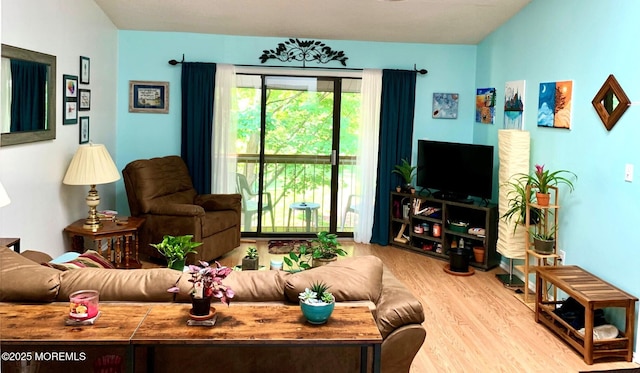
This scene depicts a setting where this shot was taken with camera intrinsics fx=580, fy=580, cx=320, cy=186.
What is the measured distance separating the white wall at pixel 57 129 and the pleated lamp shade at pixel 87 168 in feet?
0.37

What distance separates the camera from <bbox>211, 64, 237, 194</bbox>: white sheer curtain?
21.0 feet

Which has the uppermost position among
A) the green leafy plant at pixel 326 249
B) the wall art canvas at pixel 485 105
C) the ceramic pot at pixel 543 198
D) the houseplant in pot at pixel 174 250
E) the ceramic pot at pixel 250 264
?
the wall art canvas at pixel 485 105

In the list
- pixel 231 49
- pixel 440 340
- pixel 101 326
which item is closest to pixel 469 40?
pixel 231 49

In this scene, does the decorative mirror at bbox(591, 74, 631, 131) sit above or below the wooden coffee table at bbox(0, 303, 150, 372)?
above

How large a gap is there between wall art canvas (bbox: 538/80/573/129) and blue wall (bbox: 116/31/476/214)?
1.81 metres

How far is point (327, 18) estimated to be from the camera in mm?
5875

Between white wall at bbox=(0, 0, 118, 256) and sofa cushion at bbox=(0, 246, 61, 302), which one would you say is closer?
sofa cushion at bbox=(0, 246, 61, 302)

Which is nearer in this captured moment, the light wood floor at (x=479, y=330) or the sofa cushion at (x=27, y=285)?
the sofa cushion at (x=27, y=285)

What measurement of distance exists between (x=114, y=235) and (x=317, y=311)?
313 centimetres

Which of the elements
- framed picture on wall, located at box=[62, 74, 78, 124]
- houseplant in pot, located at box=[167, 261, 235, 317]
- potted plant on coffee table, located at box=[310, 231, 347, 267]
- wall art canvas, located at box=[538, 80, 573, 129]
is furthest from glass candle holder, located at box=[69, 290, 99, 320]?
wall art canvas, located at box=[538, 80, 573, 129]

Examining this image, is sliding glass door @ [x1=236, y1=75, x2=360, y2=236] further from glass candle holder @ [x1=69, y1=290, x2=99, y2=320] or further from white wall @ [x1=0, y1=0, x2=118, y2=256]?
glass candle holder @ [x1=69, y1=290, x2=99, y2=320]

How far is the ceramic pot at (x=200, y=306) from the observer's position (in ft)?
7.38

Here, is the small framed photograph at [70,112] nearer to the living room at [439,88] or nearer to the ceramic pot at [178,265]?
the living room at [439,88]

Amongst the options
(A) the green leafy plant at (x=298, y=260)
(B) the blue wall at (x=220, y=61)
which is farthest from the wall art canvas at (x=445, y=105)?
(A) the green leafy plant at (x=298, y=260)
